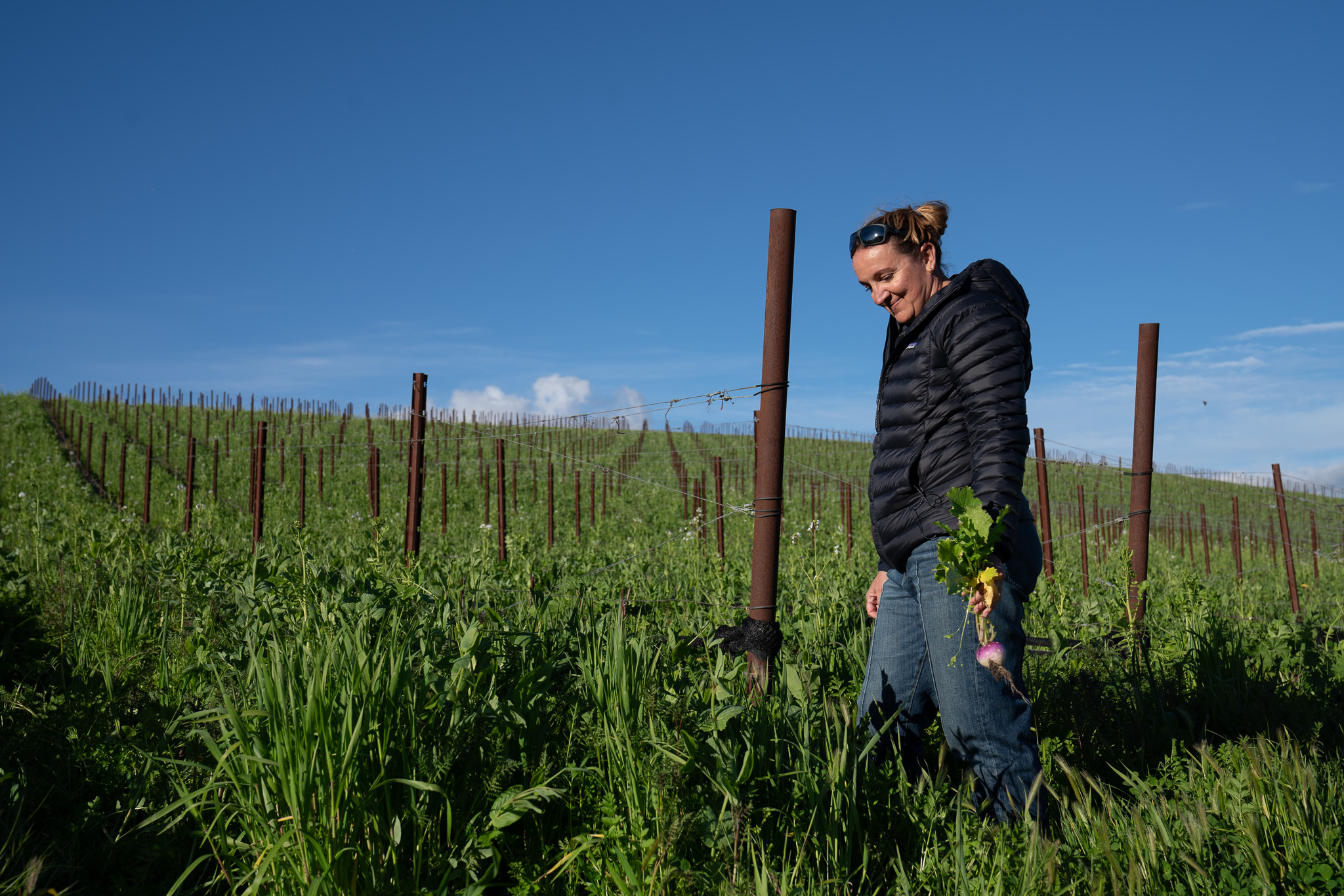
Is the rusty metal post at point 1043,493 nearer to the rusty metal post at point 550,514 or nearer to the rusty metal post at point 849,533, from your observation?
the rusty metal post at point 849,533

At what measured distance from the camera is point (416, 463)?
5.57 meters

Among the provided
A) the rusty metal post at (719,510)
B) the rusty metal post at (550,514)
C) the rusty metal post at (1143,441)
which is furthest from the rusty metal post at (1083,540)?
the rusty metal post at (550,514)

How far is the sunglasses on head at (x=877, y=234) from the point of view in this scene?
2.29 metres

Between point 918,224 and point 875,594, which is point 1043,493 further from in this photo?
point 918,224

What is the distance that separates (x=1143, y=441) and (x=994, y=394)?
3.67m

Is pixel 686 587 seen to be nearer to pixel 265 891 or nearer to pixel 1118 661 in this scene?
pixel 1118 661

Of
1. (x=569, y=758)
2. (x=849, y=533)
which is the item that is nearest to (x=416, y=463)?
(x=569, y=758)

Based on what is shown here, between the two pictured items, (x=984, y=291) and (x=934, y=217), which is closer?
(x=984, y=291)

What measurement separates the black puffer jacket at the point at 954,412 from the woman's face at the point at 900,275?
0.09 m

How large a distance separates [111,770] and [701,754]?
6.58 feet

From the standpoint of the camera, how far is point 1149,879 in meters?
1.88

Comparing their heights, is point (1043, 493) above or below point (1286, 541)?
above

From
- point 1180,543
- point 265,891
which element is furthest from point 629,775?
point 1180,543

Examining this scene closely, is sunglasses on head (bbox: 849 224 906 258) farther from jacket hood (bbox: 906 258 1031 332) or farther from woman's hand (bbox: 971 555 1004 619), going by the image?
woman's hand (bbox: 971 555 1004 619)
